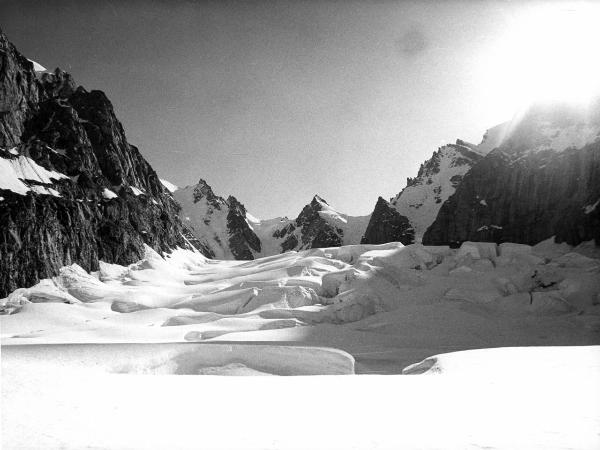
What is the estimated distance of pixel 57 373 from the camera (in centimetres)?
1138

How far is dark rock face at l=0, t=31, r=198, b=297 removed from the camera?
55.9 metres

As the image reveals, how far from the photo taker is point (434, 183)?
583ft

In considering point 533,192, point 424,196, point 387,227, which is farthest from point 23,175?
point 424,196

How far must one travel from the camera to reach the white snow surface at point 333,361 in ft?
24.3

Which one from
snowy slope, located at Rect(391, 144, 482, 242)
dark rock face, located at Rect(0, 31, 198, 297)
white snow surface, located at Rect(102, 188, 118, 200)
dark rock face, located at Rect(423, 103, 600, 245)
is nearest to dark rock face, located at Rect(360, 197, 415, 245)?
snowy slope, located at Rect(391, 144, 482, 242)

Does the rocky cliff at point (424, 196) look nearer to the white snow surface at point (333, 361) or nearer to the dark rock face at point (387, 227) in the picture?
the dark rock face at point (387, 227)

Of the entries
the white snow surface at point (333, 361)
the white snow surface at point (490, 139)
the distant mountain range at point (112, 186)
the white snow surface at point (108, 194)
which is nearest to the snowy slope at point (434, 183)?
the white snow surface at point (490, 139)

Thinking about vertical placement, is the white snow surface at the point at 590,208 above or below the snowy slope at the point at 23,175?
below

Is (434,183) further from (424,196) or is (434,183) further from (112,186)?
(112,186)

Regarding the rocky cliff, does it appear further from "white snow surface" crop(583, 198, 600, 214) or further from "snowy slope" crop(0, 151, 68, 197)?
"snowy slope" crop(0, 151, 68, 197)

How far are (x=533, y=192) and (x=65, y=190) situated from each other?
103m

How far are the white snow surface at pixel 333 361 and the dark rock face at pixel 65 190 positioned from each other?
701 centimetres

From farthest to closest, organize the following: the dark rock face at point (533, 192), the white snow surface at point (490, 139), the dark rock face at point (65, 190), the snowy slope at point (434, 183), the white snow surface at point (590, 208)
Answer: the white snow surface at point (490, 139) → the snowy slope at point (434, 183) → the dark rock face at point (533, 192) → the white snow surface at point (590, 208) → the dark rock face at point (65, 190)

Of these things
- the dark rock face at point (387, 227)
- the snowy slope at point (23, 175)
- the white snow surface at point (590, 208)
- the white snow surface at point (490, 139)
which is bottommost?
the white snow surface at point (590, 208)
